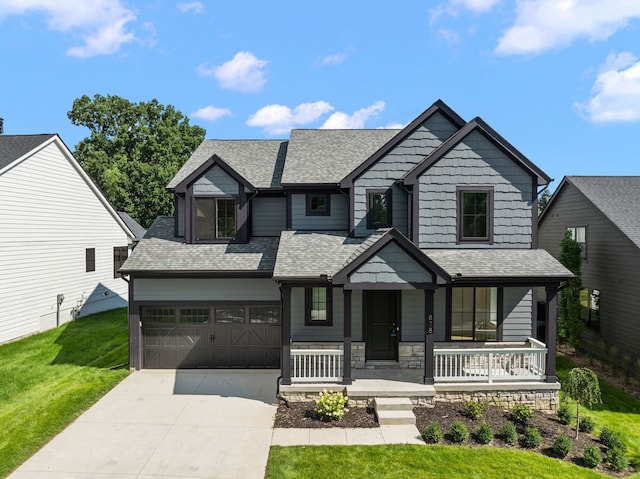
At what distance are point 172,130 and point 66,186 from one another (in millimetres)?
22509

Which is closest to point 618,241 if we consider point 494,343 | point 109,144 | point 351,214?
point 494,343

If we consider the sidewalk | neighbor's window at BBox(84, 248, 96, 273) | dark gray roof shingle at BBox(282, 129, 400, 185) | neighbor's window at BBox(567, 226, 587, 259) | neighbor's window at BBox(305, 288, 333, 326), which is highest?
dark gray roof shingle at BBox(282, 129, 400, 185)

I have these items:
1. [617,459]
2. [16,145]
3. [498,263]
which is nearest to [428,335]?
[498,263]

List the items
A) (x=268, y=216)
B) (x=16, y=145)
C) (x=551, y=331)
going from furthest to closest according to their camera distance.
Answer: (x=16, y=145) < (x=268, y=216) < (x=551, y=331)

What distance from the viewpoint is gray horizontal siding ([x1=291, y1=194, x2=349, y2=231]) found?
1361cm

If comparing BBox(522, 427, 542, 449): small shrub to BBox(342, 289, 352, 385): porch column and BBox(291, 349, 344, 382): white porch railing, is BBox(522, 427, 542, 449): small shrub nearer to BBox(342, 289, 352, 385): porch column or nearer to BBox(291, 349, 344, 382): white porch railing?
BBox(342, 289, 352, 385): porch column

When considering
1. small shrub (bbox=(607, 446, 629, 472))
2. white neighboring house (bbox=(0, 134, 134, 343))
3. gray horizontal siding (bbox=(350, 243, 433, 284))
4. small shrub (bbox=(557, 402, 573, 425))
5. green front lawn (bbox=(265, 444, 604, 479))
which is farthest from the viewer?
white neighboring house (bbox=(0, 134, 134, 343))

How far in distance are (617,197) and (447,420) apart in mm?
13498

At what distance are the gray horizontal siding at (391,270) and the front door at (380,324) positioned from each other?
6.52 feet

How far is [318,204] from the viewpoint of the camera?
13711mm

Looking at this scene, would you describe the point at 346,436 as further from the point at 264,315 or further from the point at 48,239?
the point at 48,239

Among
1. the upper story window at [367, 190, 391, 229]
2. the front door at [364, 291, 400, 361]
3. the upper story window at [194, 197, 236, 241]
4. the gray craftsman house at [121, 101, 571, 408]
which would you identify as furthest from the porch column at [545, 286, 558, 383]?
the upper story window at [194, 197, 236, 241]

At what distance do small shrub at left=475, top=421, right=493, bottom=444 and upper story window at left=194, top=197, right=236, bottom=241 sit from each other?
977 centimetres

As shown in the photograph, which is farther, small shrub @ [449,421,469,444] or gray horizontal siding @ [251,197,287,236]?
gray horizontal siding @ [251,197,287,236]
